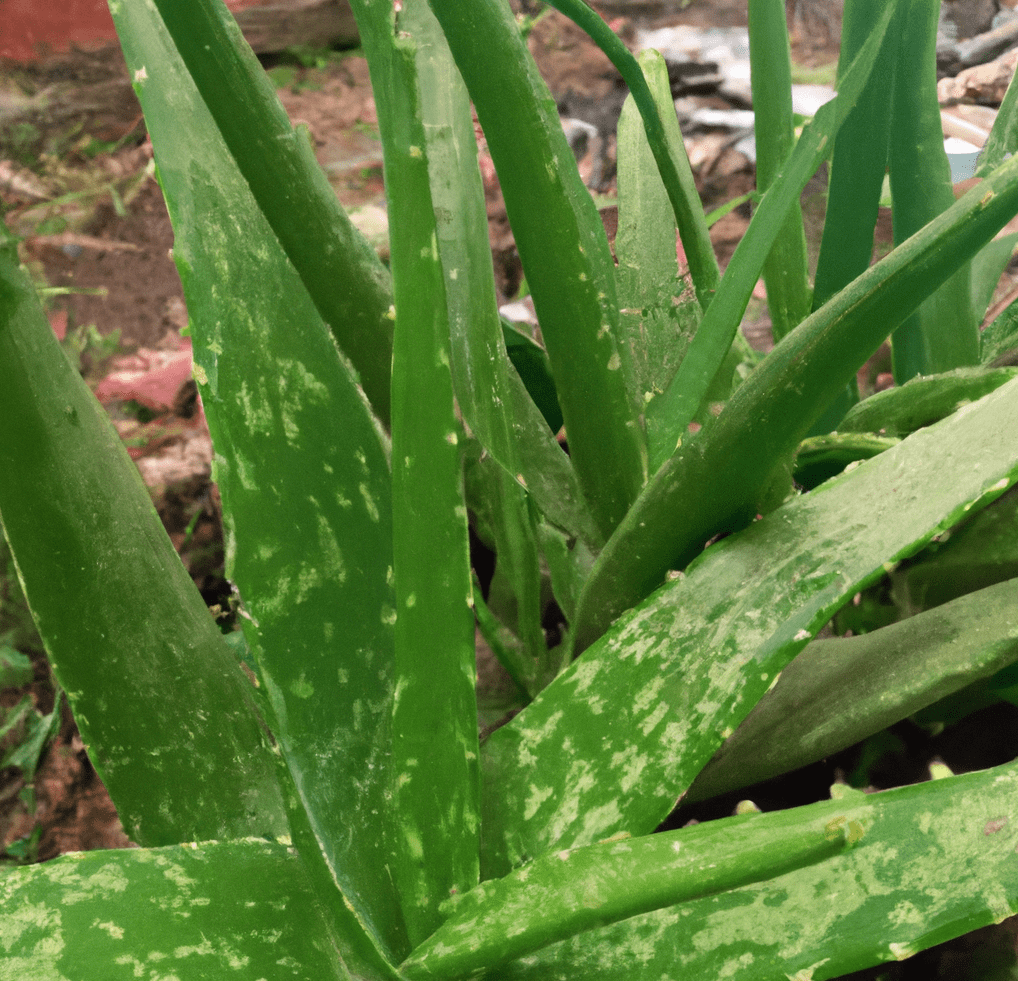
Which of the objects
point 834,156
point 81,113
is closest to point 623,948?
point 834,156

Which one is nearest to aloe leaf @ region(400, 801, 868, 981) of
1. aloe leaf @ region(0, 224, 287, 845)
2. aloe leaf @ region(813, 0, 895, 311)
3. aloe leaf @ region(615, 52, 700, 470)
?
aloe leaf @ region(0, 224, 287, 845)

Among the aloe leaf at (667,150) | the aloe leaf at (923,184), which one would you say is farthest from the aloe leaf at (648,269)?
the aloe leaf at (923,184)

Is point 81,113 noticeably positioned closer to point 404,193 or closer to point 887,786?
point 404,193

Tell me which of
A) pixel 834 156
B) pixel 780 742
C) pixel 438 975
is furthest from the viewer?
pixel 834 156

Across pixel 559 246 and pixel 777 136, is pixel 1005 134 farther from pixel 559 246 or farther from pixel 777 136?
pixel 559 246

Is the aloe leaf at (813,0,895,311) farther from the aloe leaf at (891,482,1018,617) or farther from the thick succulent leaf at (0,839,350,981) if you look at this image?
the thick succulent leaf at (0,839,350,981)

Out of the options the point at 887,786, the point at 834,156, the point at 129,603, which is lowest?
the point at 887,786

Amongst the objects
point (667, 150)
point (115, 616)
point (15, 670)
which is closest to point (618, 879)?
point (115, 616)
